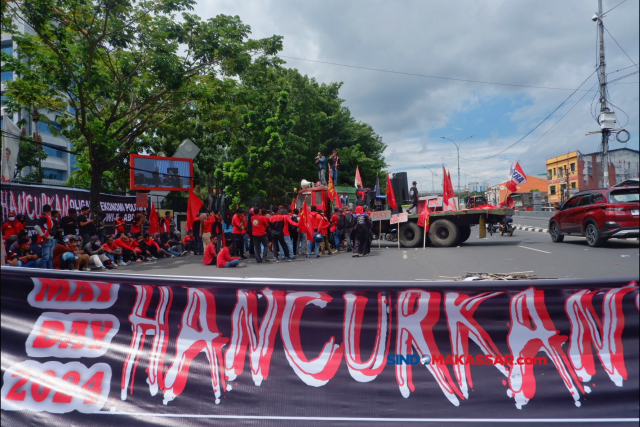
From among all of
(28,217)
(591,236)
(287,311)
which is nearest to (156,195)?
(28,217)

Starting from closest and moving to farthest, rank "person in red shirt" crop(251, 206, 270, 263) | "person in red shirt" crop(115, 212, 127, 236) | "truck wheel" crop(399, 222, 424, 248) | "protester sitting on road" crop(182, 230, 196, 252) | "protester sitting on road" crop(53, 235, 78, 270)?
"protester sitting on road" crop(53, 235, 78, 270) < "person in red shirt" crop(251, 206, 270, 263) < "person in red shirt" crop(115, 212, 127, 236) < "truck wheel" crop(399, 222, 424, 248) < "protester sitting on road" crop(182, 230, 196, 252)

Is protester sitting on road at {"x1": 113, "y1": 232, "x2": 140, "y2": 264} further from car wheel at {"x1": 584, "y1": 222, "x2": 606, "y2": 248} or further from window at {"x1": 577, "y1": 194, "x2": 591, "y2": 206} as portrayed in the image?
window at {"x1": 577, "y1": 194, "x2": 591, "y2": 206}

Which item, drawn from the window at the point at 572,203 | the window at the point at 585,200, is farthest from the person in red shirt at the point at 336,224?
the window at the point at 585,200

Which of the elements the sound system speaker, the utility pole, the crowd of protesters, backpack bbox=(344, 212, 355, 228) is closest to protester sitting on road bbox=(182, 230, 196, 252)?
the crowd of protesters

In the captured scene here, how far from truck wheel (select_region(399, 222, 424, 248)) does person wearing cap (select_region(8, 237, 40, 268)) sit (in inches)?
431

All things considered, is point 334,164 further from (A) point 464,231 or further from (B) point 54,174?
(B) point 54,174

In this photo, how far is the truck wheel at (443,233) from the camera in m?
13.9

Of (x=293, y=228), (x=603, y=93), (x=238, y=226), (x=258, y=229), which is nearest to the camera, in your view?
(x=603, y=93)

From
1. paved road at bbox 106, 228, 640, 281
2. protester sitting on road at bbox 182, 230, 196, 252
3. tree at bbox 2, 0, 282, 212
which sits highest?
tree at bbox 2, 0, 282, 212

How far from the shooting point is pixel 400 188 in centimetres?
1662

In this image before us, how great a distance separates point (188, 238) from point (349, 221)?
5.99 m

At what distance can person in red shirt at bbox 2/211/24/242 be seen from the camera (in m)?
9.65

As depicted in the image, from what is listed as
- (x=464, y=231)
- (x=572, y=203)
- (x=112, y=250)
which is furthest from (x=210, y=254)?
(x=572, y=203)

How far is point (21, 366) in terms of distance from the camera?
9.91 ft
